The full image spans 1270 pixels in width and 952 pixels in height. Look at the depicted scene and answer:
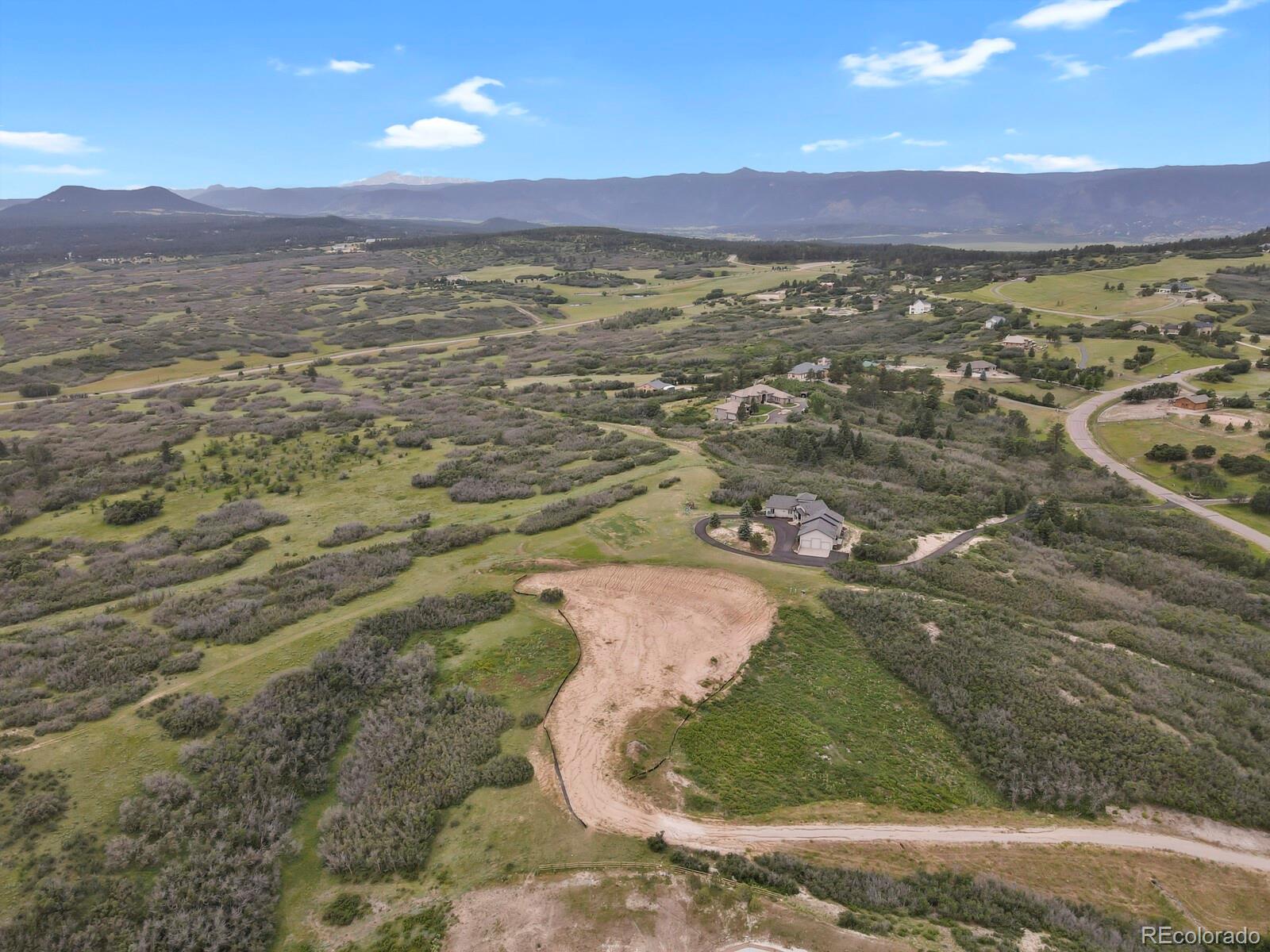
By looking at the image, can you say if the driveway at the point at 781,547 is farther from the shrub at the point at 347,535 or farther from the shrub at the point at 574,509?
the shrub at the point at 347,535

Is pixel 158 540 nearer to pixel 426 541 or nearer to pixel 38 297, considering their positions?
pixel 426 541

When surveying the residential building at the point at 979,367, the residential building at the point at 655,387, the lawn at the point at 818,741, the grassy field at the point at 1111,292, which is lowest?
the lawn at the point at 818,741

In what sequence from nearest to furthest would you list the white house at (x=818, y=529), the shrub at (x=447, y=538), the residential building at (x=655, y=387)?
the white house at (x=818, y=529) < the shrub at (x=447, y=538) < the residential building at (x=655, y=387)

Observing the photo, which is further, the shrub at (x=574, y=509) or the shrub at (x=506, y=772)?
the shrub at (x=574, y=509)

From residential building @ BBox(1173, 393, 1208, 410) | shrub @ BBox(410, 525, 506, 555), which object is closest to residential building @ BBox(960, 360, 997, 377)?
residential building @ BBox(1173, 393, 1208, 410)

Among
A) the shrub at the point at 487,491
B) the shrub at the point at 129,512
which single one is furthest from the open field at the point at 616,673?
the shrub at the point at 487,491

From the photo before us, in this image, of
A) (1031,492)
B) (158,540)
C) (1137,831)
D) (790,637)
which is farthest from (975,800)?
(158,540)

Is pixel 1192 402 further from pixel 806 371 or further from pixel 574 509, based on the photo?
pixel 574 509

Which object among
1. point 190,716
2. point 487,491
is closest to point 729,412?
point 487,491
